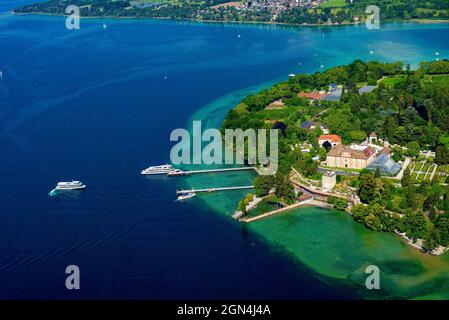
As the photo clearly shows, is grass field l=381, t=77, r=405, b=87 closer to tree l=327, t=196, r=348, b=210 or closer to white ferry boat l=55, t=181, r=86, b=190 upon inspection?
tree l=327, t=196, r=348, b=210

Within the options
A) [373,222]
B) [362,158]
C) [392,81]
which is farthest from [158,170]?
[392,81]

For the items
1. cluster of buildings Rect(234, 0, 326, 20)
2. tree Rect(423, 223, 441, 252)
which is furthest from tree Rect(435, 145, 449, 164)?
cluster of buildings Rect(234, 0, 326, 20)

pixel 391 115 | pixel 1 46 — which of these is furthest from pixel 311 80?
pixel 1 46

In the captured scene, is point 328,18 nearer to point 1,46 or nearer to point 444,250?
point 1,46

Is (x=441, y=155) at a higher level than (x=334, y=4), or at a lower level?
lower

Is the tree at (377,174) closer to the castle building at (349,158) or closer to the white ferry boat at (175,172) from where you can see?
the castle building at (349,158)

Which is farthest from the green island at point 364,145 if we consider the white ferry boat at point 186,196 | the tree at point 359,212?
the white ferry boat at point 186,196

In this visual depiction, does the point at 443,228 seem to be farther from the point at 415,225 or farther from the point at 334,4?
the point at 334,4
